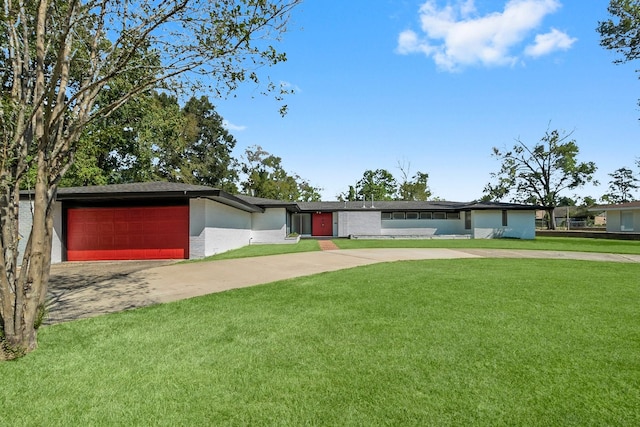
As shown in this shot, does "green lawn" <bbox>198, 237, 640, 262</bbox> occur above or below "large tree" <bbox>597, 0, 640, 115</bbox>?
below

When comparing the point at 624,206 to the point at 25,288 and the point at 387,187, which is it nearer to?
the point at 387,187

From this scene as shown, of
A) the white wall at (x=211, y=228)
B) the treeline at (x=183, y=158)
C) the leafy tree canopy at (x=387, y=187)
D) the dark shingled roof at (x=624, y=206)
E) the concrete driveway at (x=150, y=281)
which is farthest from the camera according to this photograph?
the leafy tree canopy at (x=387, y=187)

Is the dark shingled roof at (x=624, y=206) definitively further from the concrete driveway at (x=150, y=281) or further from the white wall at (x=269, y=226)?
the concrete driveway at (x=150, y=281)

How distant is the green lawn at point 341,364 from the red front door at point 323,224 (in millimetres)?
23229

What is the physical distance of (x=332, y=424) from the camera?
2.21 m

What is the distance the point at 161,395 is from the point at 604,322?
18.0ft

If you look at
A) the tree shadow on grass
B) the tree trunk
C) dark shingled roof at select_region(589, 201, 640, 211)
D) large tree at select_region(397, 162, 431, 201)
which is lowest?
the tree shadow on grass

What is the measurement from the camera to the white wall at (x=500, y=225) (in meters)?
24.8

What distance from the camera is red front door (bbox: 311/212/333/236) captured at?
29.0 meters

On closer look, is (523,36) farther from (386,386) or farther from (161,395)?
(161,395)

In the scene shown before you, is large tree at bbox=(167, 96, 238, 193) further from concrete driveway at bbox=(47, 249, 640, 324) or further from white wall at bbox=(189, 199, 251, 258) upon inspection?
concrete driveway at bbox=(47, 249, 640, 324)

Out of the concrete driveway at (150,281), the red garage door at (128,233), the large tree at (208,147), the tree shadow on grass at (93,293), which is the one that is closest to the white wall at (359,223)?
the concrete driveway at (150,281)

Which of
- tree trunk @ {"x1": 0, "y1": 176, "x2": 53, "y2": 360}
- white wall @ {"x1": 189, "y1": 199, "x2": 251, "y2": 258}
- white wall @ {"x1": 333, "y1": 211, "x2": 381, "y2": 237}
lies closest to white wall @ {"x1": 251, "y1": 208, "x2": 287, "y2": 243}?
white wall @ {"x1": 189, "y1": 199, "x2": 251, "y2": 258}

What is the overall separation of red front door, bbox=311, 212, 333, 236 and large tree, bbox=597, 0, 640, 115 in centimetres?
2256
